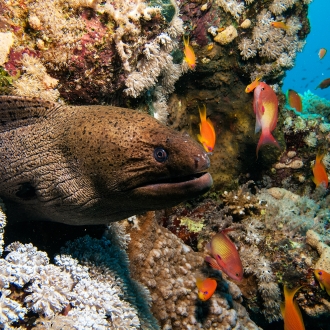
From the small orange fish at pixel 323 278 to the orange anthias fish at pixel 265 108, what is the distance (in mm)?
2087

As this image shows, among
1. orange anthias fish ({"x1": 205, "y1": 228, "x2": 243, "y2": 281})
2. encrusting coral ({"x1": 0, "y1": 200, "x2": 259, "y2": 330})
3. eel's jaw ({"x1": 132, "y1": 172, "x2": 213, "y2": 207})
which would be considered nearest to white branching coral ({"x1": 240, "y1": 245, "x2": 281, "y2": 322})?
encrusting coral ({"x1": 0, "y1": 200, "x2": 259, "y2": 330})

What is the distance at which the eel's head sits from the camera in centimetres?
192

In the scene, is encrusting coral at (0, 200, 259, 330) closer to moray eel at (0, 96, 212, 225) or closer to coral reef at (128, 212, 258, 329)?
coral reef at (128, 212, 258, 329)

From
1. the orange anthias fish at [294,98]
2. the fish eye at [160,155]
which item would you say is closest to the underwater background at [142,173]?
the fish eye at [160,155]

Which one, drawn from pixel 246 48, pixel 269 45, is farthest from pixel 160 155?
pixel 269 45

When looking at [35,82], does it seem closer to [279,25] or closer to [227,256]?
[227,256]

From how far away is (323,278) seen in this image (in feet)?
13.2

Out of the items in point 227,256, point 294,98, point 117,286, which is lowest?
point 117,286

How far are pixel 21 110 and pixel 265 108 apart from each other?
309 centimetres

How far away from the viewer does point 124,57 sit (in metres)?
2.80

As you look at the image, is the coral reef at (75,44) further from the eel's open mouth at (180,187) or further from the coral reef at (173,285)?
the coral reef at (173,285)

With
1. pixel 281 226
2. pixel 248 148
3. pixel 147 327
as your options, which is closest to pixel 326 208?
pixel 281 226

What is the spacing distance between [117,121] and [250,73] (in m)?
4.21

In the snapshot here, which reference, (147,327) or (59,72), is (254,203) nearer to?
(147,327)
